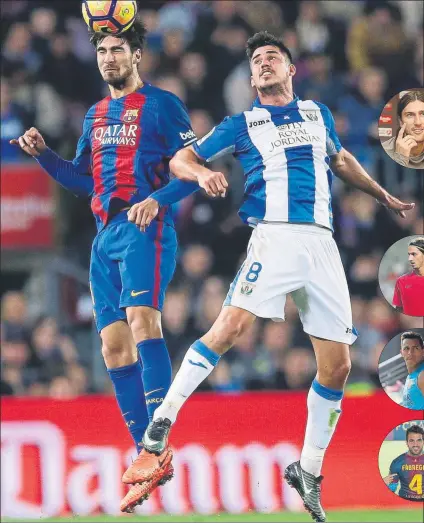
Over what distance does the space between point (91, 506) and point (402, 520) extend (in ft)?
7.79

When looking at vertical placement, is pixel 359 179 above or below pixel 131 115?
below

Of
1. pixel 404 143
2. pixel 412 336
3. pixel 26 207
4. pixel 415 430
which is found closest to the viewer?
pixel 404 143

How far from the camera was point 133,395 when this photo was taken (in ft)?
25.5

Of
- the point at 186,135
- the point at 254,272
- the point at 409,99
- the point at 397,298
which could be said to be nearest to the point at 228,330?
the point at 254,272

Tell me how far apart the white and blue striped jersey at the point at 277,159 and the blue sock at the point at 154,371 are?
0.89 m

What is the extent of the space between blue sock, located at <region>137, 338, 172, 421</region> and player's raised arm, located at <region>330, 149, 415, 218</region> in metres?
1.49

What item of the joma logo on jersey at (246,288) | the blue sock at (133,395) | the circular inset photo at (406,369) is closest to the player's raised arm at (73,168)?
the blue sock at (133,395)

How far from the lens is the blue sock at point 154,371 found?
744 cm

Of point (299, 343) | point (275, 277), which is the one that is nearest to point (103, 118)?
point (275, 277)

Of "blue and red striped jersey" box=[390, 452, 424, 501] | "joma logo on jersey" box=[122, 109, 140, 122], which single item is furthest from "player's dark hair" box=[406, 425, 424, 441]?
"joma logo on jersey" box=[122, 109, 140, 122]

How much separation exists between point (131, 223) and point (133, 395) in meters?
1.02

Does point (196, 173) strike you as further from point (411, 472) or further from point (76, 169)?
point (411, 472)

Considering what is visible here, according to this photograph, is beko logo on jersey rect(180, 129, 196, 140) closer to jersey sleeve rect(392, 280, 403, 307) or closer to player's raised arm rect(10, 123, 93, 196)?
player's raised arm rect(10, 123, 93, 196)

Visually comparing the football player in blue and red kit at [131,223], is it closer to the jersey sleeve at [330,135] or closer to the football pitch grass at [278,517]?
the jersey sleeve at [330,135]
